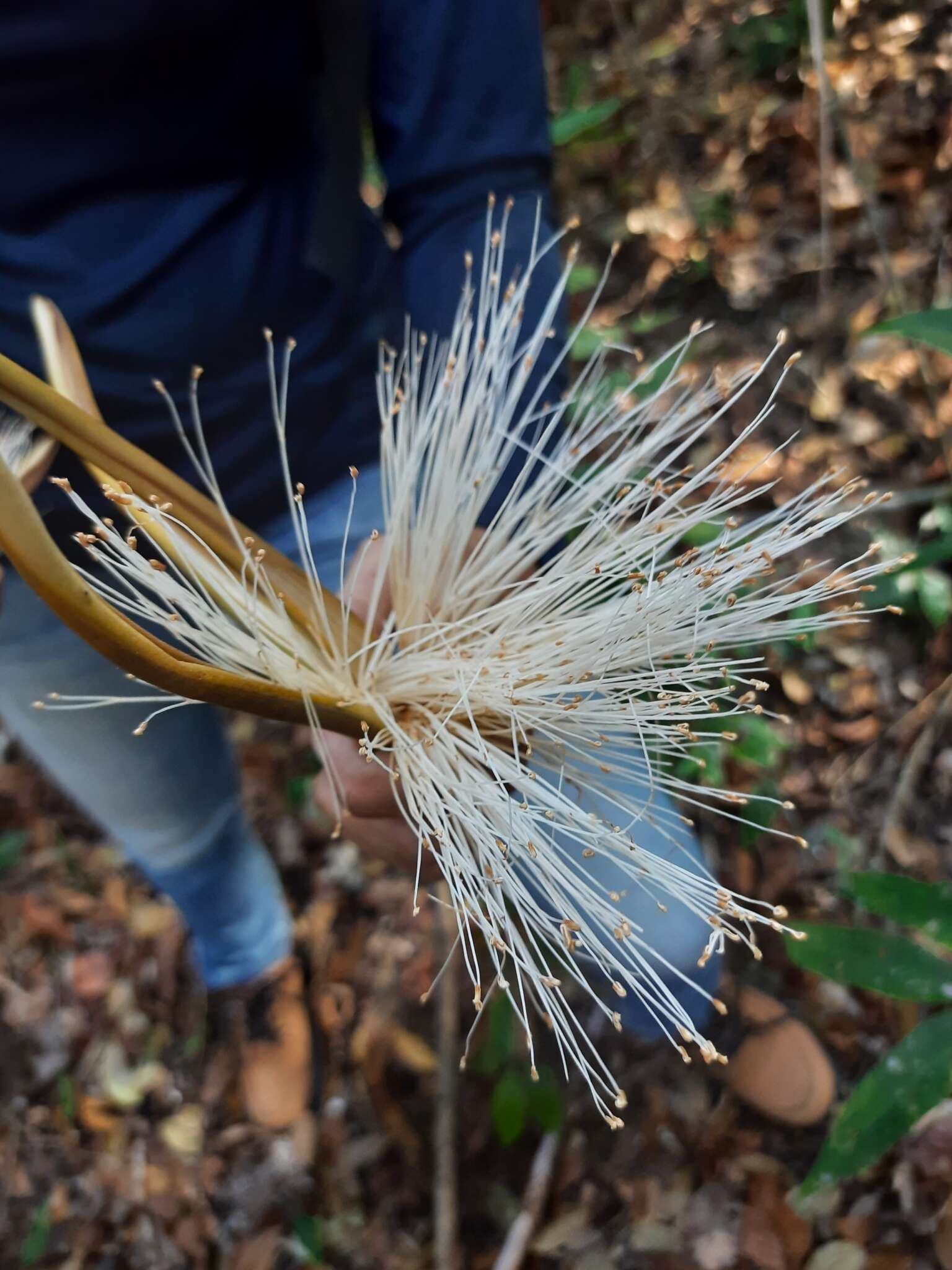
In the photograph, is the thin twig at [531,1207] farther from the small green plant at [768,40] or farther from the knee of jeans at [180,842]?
the small green plant at [768,40]

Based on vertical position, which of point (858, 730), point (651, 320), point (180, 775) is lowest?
point (858, 730)

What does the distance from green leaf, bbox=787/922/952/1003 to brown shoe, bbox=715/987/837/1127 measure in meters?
0.44

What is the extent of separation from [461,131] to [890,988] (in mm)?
877

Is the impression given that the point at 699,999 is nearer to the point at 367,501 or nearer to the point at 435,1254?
the point at 435,1254

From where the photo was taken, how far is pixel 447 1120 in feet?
3.70

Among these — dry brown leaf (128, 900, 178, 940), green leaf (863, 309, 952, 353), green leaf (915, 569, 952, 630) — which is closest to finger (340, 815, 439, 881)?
green leaf (863, 309, 952, 353)

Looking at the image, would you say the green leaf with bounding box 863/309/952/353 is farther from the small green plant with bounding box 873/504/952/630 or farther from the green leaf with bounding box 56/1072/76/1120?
the green leaf with bounding box 56/1072/76/1120

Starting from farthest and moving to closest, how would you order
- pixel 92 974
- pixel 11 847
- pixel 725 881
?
pixel 11 847 < pixel 92 974 < pixel 725 881

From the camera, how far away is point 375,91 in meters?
0.84

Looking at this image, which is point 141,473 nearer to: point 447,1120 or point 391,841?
point 391,841

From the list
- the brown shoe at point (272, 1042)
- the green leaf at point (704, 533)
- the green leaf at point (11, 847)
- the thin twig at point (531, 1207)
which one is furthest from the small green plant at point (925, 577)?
the green leaf at point (11, 847)

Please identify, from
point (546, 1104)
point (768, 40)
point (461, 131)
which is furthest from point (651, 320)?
point (546, 1104)

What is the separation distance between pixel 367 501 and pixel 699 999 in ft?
2.23

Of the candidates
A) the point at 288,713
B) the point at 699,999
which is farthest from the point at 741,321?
the point at 288,713
